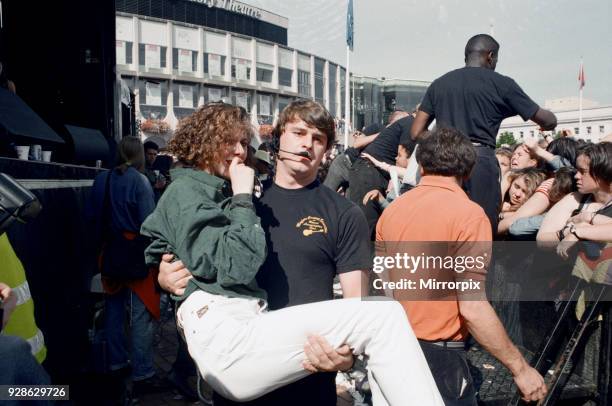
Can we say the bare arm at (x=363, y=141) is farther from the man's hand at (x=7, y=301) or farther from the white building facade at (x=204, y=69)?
the white building facade at (x=204, y=69)

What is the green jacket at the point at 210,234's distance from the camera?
206cm

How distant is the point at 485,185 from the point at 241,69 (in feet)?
228

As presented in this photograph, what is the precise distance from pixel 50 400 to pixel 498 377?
2578 millimetres

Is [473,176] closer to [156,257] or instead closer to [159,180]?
[156,257]

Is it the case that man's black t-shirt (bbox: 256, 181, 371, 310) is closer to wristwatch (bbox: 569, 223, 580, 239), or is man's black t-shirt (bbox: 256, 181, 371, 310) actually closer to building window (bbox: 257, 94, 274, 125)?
wristwatch (bbox: 569, 223, 580, 239)

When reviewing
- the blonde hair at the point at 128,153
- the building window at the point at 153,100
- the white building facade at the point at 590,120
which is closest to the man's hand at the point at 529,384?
the blonde hair at the point at 128,153

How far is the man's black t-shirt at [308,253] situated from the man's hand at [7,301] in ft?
→ 3.01

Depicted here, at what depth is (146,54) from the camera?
62219 mm

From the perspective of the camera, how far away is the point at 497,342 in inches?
110

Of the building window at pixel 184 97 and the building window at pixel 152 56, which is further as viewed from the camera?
the building window at pixel 184 97

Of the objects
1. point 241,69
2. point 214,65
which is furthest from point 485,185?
point 241,69

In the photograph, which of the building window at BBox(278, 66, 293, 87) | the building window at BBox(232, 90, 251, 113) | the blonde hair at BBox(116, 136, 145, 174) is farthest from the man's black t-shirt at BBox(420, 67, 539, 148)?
the building window at BBox(278, 66, 293, 87)

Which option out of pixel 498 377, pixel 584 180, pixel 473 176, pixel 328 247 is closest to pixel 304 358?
pixel 328 247

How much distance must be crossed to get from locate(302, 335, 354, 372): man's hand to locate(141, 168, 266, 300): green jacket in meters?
0.33
